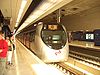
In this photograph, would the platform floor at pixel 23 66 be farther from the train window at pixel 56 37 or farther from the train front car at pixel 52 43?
the train window at pixel 56 37

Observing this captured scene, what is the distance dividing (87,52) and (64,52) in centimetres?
613

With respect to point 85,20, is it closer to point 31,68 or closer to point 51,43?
Answer: point 51,43

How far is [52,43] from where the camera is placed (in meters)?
9.62

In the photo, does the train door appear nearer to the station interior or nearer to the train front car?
the station interior

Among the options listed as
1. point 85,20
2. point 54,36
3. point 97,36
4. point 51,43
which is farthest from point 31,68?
point 85,20

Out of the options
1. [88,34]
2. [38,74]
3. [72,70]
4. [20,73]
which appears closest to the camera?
[38,74]

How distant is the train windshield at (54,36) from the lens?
9562mm

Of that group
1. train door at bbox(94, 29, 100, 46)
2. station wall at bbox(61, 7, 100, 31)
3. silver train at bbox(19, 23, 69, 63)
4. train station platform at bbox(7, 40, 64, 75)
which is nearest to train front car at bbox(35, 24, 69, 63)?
silver train at bbox(19, 23, 69, 63)

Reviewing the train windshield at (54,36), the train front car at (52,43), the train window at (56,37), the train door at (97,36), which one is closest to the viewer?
the train front car at (52,43)

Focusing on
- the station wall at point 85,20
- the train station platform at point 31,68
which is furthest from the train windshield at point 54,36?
the station wall at point 85,20

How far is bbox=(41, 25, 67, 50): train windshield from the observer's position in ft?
31.4

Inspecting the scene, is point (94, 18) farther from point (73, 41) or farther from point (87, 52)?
point (73, 41)

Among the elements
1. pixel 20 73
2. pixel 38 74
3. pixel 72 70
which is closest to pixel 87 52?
pixel 72 70

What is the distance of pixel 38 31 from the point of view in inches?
384
